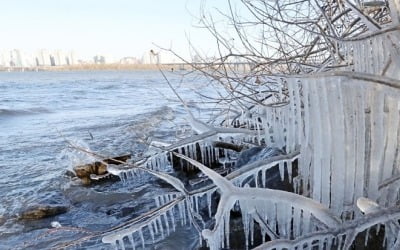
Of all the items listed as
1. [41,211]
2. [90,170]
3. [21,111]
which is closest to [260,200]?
[41,211]

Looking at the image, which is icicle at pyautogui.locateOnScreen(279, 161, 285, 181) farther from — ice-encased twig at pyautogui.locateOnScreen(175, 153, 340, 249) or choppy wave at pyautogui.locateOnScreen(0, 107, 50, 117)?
choppy wave at pyautogui.locateOnScreen(0, 107, 50, 117)

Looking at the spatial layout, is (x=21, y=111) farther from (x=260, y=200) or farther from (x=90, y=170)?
(x=260, y=200)

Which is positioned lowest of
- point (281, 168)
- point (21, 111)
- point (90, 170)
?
point (21, 111)

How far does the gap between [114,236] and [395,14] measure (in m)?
2.71

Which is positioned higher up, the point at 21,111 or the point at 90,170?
the point at 90,170

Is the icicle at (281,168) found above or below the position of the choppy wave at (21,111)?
above

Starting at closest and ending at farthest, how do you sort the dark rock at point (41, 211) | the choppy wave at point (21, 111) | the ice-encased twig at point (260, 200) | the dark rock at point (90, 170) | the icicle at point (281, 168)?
the ice-encased twig at point (260, 200), the icicle at point (281, 168), the dark rock at point (41, 211), the dark rock at point (90, 170), the choppy wave at point (21, 111)

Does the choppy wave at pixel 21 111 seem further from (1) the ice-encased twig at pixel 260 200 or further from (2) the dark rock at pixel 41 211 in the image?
(1) the ice-encased twig at pixel 260 200

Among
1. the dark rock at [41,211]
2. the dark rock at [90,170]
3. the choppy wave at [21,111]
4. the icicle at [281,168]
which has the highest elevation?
the icicle at [281,168]

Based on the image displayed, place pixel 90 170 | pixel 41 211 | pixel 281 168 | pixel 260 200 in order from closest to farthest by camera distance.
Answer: pixel 260 200, pixel 281 168, pixel 41 211, pixel 90 170

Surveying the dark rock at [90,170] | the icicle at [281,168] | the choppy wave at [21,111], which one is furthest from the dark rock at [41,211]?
the choppy wave at [21,111]

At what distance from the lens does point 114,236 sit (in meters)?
3.35

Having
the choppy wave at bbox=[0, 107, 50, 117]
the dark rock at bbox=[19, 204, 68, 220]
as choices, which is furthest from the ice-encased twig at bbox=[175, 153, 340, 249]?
the choppy wave at bbox=[0, 107, 50, 117]

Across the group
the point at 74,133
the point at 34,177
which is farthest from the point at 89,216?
the point at 74,133
